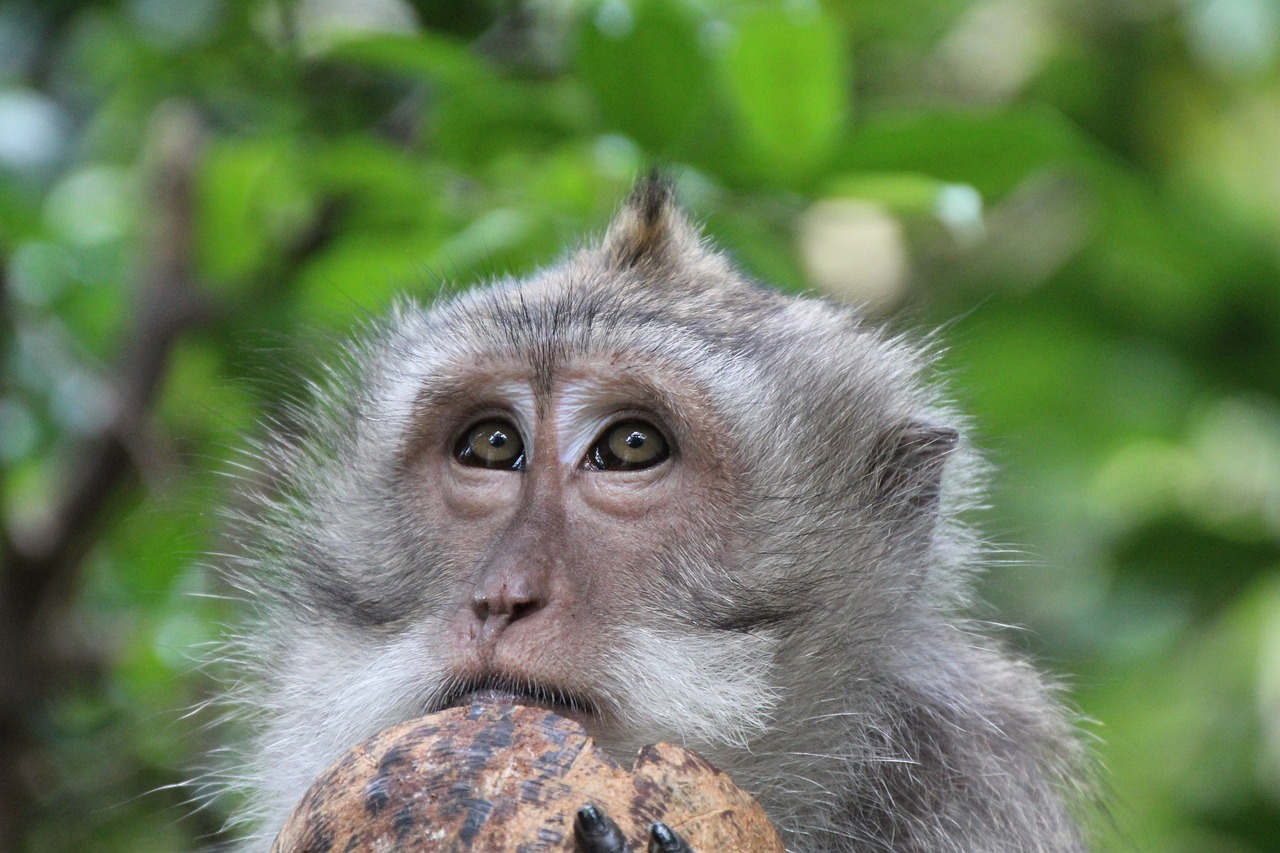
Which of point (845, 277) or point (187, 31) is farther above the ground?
point (187, 31)

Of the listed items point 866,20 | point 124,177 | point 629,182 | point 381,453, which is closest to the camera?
point 381,453

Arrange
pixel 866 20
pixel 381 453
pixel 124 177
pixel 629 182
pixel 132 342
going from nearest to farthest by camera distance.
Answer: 1. pixel 381 453
2. pixel 629 182
3. pixel 132 342
4. pixel 124 177
5. pixel 866 20

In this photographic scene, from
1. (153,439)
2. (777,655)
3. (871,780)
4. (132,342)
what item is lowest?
(871,780)

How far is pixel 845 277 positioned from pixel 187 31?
144 inches

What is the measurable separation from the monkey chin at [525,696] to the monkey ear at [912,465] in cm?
106

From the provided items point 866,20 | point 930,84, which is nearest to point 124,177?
point 866,20

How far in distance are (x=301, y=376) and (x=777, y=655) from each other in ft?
5.81

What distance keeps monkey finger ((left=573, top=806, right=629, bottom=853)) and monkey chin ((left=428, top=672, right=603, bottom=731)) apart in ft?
2.27

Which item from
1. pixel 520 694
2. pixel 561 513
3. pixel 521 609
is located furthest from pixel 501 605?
pixel 561 513

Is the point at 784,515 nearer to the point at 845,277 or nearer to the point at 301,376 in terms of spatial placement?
the point at 301,376

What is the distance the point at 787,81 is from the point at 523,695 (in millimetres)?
1772

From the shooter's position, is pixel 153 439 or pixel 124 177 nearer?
pixel 153 439

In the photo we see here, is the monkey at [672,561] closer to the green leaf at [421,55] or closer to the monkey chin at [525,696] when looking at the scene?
the monkey chin at [525,696]

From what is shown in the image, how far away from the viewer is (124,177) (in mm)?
6039
